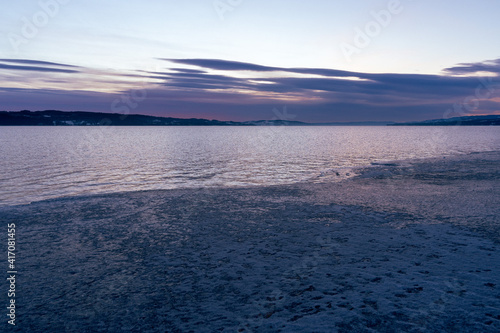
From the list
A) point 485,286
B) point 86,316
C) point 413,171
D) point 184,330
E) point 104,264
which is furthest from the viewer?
point 413,171

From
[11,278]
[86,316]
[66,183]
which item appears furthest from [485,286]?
[66,183]

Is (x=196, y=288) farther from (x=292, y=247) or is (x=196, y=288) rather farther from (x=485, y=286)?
(x=485, y=286)

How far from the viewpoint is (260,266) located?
9945 mm

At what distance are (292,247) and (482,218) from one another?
9.29 m

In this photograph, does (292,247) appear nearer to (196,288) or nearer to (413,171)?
(196,288)

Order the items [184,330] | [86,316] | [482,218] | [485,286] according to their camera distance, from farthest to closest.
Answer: [482,218] < [485,286] < [86,316] < [184,330]

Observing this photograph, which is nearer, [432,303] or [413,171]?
[432,303]

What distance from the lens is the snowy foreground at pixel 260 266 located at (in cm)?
720

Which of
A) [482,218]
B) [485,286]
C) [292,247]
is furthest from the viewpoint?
[482,218]

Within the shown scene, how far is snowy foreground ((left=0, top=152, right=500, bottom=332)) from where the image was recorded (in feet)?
23.6

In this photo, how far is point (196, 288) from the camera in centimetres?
863

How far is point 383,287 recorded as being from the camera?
841 cm

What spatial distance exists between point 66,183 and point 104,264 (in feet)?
66.1

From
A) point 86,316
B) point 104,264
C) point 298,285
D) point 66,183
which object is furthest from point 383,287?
point 66,183
